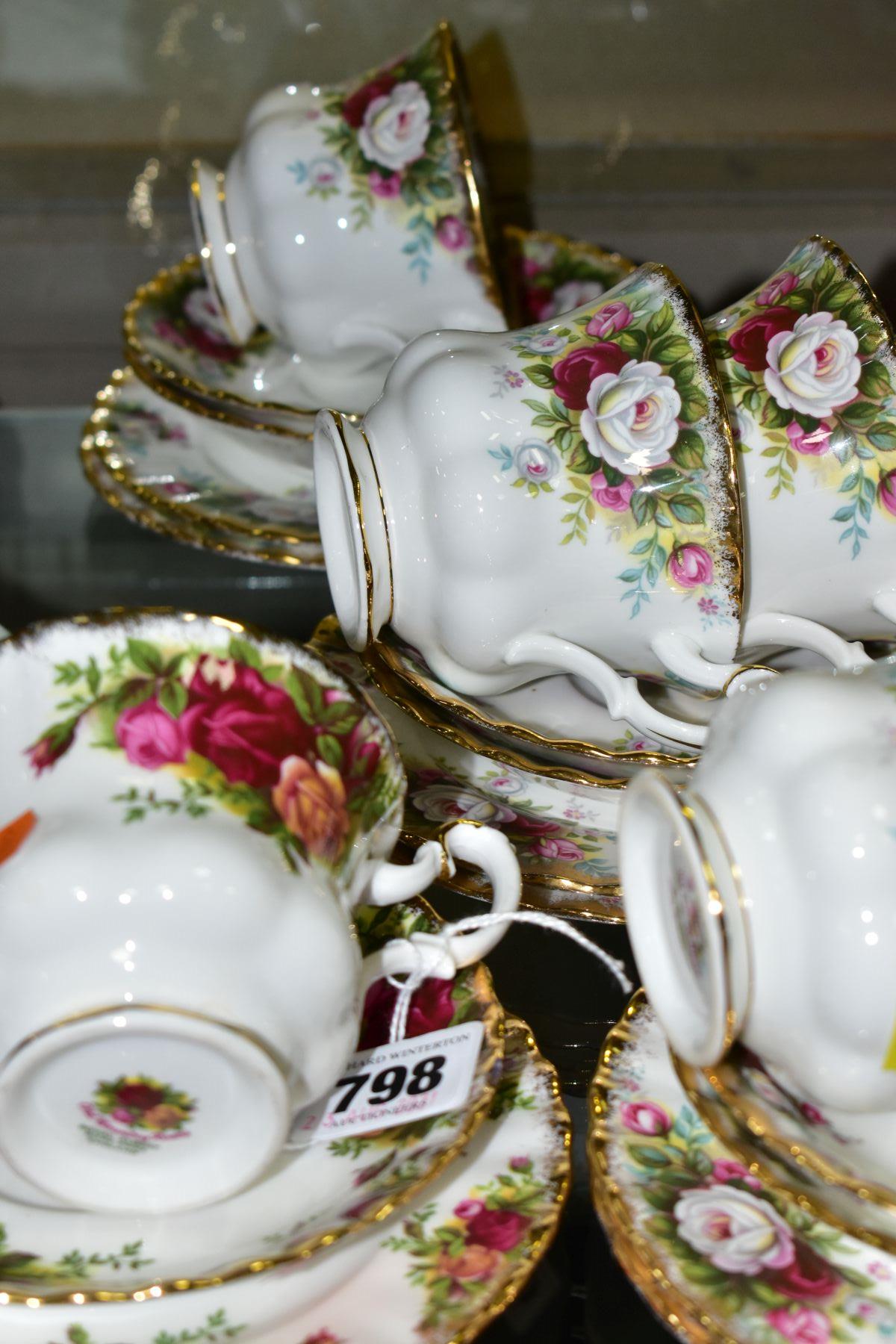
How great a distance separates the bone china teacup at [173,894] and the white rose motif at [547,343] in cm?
32

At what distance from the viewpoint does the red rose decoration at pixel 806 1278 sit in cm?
65

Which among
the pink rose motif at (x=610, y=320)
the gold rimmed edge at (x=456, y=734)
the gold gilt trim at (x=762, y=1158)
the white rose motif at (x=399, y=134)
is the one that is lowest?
the gold gilt trim at (x=762, y=1158)

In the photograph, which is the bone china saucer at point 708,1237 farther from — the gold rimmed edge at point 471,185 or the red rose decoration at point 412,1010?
the gold rimmed edge at point 471,185

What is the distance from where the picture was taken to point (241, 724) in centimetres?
65

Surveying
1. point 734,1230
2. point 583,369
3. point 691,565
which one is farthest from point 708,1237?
point 583,369

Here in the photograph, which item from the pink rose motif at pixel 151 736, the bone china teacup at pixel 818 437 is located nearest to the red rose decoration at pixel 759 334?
the bone china teacup at pixel 818 437

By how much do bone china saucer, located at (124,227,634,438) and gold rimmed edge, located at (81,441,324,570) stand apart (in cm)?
8

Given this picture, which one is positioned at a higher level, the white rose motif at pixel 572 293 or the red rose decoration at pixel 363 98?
the red rose decoration at pixel 363 98

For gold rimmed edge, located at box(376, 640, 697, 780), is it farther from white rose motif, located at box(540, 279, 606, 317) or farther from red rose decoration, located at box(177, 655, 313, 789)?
white rose motif, located at box(540, 279, 606, 317)

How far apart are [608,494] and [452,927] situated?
0.28 meters

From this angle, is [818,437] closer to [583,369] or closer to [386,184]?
[583,369]

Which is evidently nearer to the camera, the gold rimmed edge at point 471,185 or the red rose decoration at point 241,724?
the red rose decoration at point 241,724

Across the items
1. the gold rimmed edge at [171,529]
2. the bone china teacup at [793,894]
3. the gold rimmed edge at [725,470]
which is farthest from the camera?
the gold rimmed edge at [171,529]

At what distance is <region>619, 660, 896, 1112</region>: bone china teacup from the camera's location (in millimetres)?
586
